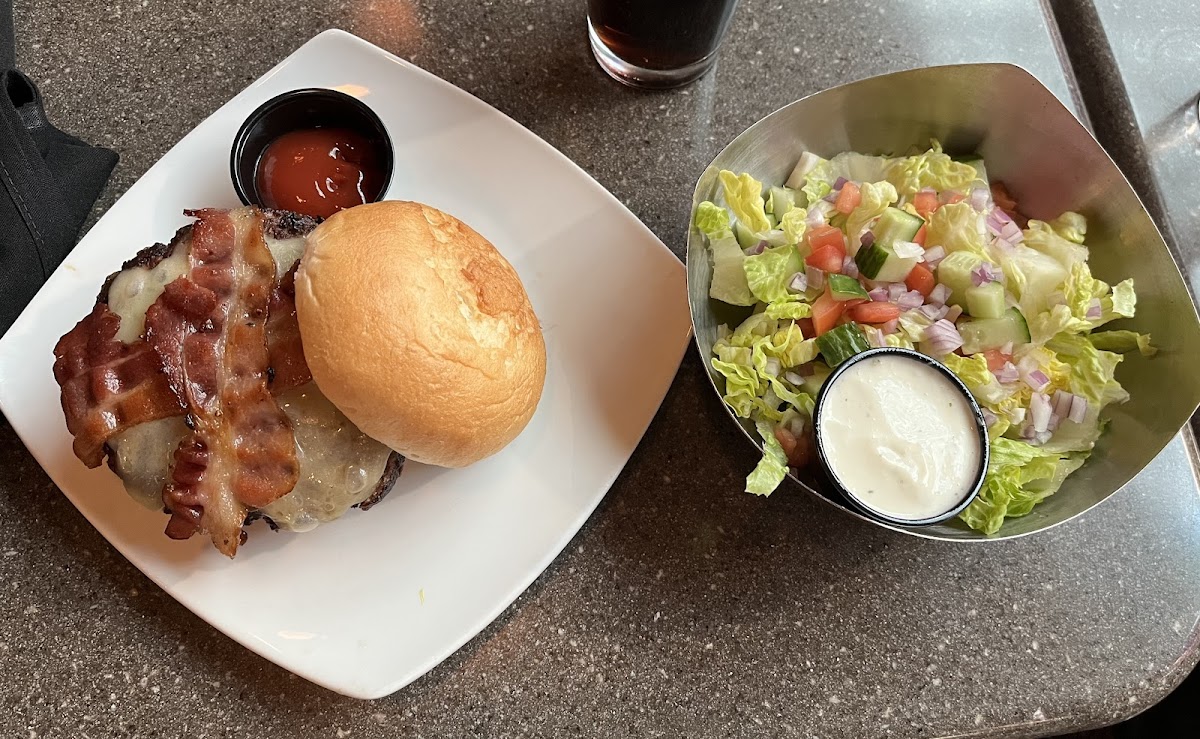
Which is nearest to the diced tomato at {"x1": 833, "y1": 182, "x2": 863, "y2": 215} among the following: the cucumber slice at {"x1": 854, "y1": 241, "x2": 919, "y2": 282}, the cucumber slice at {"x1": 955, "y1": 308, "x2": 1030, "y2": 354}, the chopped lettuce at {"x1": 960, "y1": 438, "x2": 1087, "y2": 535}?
the cucumber slice at {"x1": 854, "y1": 241, "x2": 919, "y2": 282}

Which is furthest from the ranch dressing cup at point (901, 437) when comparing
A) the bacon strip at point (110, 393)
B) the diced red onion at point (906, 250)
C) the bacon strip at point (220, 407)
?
the bacon strip at point (110, 393)

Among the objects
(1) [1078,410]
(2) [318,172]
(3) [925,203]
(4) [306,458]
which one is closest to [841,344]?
(3) [925,203]

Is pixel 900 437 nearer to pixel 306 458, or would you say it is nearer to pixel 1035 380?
pixel 1035 380

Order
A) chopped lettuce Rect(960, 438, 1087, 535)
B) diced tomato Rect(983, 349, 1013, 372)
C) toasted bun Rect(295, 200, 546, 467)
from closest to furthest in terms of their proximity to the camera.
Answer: toasted bun Rect(295, 200, 546, 467) < chopped lettuce Rect(960, 438, 1087, 535) < diced tomato Rect(983, 349, 1013, 372)

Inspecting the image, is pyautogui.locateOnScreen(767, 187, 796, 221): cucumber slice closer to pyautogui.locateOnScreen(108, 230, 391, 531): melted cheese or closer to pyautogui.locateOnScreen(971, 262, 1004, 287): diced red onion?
pyautogui.locateOnScreen(971, 262, 1004, 287): diced red onion

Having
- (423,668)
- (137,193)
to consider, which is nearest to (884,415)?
(423,668)

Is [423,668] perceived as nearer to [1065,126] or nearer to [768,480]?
[768,480]

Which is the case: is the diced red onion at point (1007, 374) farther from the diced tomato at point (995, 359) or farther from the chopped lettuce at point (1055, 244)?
the chopped lettuce at point (1055, 244)
